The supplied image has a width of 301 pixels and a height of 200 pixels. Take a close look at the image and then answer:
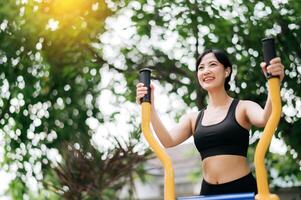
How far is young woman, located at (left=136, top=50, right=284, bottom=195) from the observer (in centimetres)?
224

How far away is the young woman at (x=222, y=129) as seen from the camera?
2.24 m

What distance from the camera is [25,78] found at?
5.17 m

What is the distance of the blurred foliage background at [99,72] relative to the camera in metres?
4.81

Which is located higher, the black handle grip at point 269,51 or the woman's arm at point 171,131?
the black handle grip at point 269,51

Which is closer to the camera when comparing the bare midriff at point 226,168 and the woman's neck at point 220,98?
the bare midriff at point 226,168

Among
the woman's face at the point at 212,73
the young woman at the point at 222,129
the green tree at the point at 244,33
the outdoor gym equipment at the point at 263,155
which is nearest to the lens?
the outdoor gym equipment at the point at 263,155

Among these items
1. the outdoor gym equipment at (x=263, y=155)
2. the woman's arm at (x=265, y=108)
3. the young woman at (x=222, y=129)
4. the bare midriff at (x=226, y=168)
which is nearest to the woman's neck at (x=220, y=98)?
the young woman at (x=222, y=129)

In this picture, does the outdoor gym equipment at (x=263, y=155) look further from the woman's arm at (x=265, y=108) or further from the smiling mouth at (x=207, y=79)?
Answer: the smiling mouth at (x=207, y=79)

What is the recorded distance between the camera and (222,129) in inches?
89.6

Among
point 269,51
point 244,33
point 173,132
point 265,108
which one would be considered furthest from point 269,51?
point 244,33

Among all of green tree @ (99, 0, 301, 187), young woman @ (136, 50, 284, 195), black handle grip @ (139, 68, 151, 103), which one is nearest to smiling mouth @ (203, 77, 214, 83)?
young woman @ (136, 50, 284, 195)

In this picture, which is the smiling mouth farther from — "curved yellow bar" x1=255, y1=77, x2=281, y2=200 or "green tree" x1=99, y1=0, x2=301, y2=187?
"green tree" x1=99, y1=0, x2=301, y2=187

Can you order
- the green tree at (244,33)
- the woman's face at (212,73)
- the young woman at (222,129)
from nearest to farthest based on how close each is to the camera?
the young woman at (222,129), the woman's face at (212,73), the green tree at (244,33)

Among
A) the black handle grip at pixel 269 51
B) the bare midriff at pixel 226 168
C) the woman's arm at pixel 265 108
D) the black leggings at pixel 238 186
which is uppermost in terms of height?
the black handle grip at pixel 269 51
